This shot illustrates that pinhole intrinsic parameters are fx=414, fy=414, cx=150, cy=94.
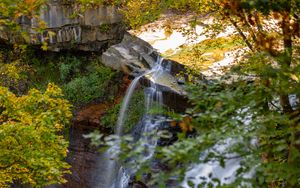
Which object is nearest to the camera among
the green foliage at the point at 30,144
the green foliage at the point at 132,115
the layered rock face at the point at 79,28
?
the green foliage at the point at 30,144

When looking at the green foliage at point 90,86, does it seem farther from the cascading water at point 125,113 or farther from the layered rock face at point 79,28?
the cascading water at point 125,113

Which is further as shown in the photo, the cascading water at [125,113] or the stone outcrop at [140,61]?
the cascading water at [125,113]

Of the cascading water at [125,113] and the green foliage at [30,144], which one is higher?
the green foliage at [30,144]

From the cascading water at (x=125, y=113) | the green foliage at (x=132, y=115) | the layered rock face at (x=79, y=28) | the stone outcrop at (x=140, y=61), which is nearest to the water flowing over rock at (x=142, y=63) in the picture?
the stone outcrop at (x=140, y=61)

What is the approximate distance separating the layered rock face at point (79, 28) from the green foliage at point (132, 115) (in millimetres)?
3476

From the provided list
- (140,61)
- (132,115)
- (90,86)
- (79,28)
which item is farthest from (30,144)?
(79,28)

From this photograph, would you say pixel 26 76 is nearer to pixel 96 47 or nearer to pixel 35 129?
pixel 96 47

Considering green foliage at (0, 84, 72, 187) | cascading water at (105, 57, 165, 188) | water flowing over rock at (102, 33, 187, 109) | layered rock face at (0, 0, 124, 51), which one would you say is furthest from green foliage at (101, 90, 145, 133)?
green foliage at (0, 84, 72, 187)

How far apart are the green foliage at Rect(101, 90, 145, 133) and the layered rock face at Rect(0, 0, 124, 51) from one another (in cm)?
348

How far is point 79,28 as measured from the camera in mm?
14703

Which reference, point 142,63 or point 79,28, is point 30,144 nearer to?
point 142,63

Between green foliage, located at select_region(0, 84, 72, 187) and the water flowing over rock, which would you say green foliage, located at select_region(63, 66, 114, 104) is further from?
green foliage, located at select_region(0, 84, 72, 187)

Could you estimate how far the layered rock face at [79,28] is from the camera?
46.1 ft

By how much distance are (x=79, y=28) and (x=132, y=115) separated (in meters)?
4.41
